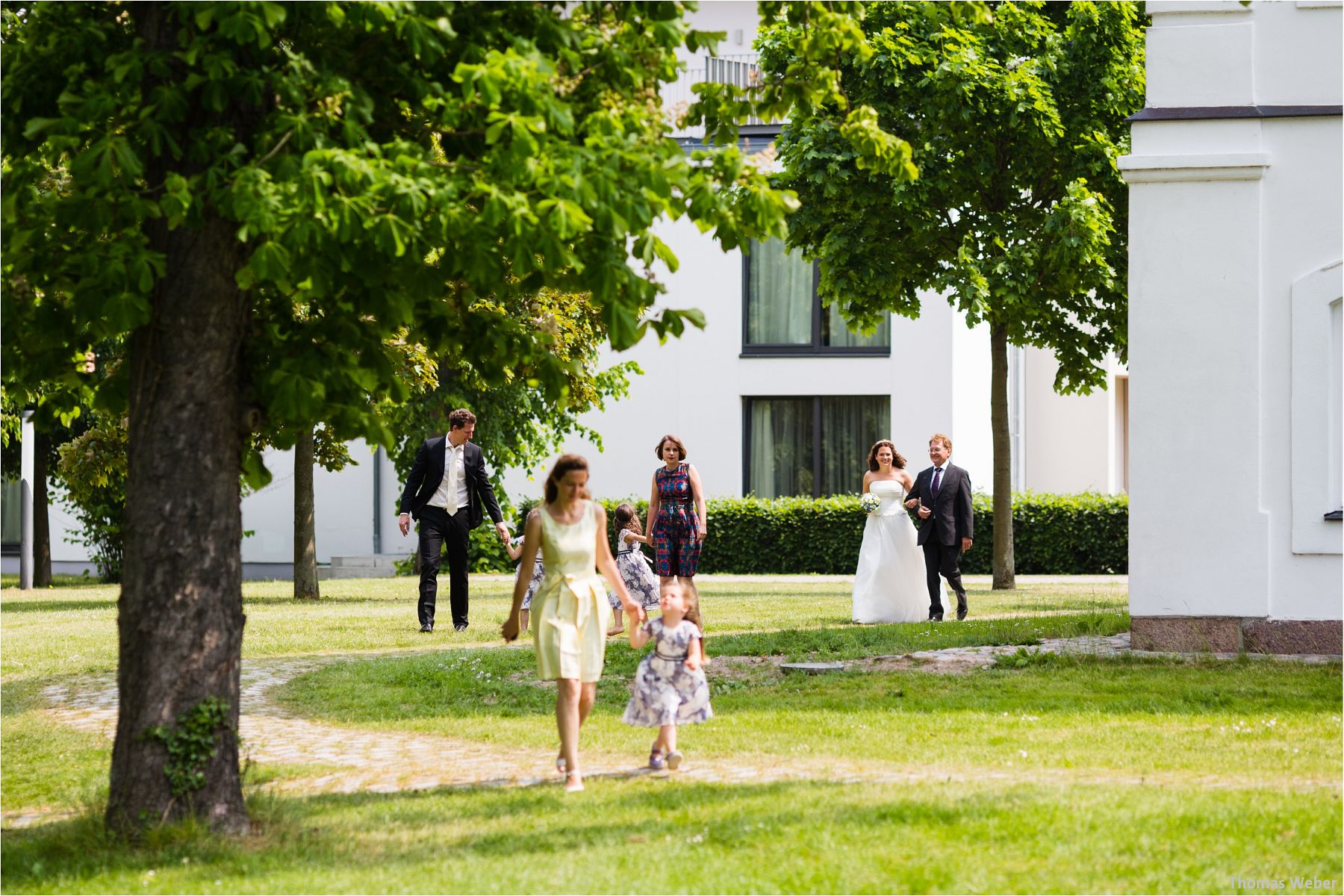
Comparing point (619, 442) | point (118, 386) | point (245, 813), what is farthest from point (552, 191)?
point (619, 442)

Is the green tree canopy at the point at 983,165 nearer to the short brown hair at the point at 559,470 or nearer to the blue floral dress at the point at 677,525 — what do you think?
the blue floral dress at the point at 677,525

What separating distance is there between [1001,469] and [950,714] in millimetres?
12378

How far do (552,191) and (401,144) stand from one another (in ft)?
2.37

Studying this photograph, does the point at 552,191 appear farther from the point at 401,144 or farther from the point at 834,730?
the point at 834,730

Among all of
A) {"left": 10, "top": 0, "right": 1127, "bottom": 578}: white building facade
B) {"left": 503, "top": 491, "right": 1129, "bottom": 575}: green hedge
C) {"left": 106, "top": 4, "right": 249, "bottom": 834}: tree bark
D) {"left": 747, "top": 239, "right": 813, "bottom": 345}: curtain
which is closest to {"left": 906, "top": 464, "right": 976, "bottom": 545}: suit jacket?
{"left": 106, "top": 4, "right": 249, "bottom": 834}: tree bark

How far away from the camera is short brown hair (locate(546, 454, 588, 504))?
7.48 metres

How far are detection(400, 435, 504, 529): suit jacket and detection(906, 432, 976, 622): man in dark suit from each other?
170 inches

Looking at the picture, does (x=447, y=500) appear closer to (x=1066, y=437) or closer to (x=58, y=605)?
(x=58, y=605)

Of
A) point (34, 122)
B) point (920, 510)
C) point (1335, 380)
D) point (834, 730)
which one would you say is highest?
point (34, 122)

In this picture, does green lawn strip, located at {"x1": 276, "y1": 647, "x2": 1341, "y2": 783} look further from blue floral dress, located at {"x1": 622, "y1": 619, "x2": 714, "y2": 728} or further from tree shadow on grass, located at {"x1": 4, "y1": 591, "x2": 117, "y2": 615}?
tree shadow on grass, located at {"x1": 4, "y1": 591, "x2": 117, "y2": 615}

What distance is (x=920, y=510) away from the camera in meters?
15.7

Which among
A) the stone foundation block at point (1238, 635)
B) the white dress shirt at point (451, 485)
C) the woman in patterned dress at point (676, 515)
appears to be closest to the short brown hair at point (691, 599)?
the woman in patterned dress at point (676, 515)

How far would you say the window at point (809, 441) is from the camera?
29.5 metres

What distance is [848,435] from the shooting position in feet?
97.1
